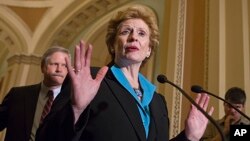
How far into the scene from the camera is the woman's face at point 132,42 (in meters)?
1.56

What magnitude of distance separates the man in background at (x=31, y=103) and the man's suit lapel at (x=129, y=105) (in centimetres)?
86

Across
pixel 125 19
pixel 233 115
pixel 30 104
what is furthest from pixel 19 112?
pixel 233 115

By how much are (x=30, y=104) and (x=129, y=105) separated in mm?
1116

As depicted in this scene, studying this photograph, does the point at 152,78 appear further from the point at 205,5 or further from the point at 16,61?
the point at 16,61

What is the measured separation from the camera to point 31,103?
7.61 feet

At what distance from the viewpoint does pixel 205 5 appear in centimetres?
466

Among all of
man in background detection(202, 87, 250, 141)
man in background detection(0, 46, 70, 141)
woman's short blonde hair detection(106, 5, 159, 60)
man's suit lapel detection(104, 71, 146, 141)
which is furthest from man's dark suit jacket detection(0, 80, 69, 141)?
man in background detection(202, 87, 250, 141)

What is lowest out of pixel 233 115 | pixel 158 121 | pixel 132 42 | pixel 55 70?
pixel 233 115

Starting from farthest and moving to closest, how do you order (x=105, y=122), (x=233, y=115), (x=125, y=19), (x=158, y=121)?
(x=233, y=115) → (x=125, y=19) → (x=158, y=121) → (x=105, y=122)

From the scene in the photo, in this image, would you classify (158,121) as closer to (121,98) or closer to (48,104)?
(121,98)

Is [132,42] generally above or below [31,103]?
above

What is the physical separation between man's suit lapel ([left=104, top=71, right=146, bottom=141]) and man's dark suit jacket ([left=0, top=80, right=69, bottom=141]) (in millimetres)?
962

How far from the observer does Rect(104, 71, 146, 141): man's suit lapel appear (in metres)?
1.34

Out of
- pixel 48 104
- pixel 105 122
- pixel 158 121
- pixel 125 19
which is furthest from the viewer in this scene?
pixel 48 104
